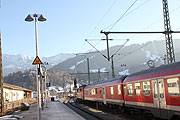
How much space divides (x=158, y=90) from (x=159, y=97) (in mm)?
355

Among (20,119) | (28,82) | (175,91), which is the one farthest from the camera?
(28,82)

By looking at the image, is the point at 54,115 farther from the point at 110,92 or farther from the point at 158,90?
the point at 158,90

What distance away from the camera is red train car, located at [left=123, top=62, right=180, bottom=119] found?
36.1ft

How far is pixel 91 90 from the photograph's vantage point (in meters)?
33.8

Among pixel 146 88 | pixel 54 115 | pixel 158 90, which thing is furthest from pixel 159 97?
pixel 54 115

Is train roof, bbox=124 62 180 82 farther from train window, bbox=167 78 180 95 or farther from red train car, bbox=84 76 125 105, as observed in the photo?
red train car, bbox=84 76 125 105

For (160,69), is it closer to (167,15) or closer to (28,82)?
(167,15)

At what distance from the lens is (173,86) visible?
11.1 metres

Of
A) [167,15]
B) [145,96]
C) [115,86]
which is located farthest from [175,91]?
[115,86]

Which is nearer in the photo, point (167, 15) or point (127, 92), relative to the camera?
point (167, 15)

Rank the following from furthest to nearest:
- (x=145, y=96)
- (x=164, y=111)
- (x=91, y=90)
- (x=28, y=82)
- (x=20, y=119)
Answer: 1. (x=28, y=82)
2. (x=91, y=90)
3. (x=20, y=119)
4. (x=145, y=96)
5. (x=164, y=111)

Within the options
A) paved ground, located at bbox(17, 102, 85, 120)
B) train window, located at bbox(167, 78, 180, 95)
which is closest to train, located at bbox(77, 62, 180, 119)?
train window, located at bbox(167, 78, 180, 95)

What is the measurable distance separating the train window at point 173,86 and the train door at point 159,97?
2.15ft

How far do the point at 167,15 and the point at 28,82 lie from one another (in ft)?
528
